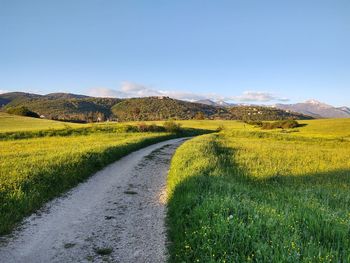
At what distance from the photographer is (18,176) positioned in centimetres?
1298

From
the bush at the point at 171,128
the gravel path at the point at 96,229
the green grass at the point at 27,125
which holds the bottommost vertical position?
the gravel path at the point at 96,229

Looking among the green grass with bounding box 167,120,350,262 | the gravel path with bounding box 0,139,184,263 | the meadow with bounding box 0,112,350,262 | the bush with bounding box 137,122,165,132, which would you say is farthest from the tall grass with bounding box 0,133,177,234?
the bush with bounding box 137,122,165,132

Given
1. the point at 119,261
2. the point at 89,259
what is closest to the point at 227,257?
the point at 119,261

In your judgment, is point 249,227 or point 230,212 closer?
point 249,227

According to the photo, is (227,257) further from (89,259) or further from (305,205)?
(305,205)

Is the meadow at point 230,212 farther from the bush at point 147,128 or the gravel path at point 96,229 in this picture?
the bush at point 147,128

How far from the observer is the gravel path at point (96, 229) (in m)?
7.45

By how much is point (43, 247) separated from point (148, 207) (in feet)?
14.4

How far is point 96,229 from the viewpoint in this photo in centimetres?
909

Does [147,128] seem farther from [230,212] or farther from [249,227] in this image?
[249,227]

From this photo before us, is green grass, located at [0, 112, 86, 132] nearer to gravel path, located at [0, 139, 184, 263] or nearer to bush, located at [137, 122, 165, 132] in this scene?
bush, located at [137, 122, 165, 132]

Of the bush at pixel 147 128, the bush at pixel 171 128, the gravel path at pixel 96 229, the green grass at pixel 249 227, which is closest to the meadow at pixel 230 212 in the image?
the green grass at pixel 249 227

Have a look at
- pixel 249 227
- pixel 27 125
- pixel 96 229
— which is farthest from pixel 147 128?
pixel 249 227

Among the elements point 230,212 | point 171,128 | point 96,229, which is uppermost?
point 230,212
